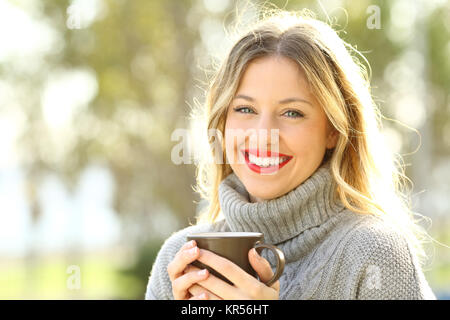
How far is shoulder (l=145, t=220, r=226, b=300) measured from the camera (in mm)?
2563

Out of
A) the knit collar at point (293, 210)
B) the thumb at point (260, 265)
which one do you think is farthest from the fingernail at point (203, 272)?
the knit collar at point (293, 210)

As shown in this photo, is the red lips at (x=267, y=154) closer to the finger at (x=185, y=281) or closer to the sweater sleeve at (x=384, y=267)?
the sweater sleeve at (x=384, y=267)

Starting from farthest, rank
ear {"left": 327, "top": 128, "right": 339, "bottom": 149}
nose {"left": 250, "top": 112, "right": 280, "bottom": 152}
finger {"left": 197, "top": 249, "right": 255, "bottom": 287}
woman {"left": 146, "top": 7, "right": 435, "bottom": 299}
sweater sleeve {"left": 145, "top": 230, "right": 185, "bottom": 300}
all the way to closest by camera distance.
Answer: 1. sweater sleeve {"left": 145, "top": 230, "right": 185, "bottom": 300}
2. ear {"left": 327, "top": 128, "right": 339, "bottom": 149}
3. nose {"left": 250, "top": 112, "right": 280, "bottom": 152}
4. woman {"left": 146, "top": 7, "right": 435, "bottom": 299}
5. finger {"left": 197, "top": 249, "right": 255, "bottom": 287}

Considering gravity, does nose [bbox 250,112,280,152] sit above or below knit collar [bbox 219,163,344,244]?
above

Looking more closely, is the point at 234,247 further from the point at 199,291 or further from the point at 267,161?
the point at 267,161

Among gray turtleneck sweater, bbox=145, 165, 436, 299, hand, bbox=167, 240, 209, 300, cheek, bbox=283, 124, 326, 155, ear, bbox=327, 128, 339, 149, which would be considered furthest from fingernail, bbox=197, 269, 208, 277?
ear, bbox=327, 128, 339, 149

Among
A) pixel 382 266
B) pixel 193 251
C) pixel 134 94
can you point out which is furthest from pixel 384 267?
pixel 134 94

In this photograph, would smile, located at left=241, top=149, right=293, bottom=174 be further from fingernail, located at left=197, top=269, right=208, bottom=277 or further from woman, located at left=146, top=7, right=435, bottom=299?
fingernail, located at left=197, top=269, right=208, bottom=277

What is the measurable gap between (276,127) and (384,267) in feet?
2.11

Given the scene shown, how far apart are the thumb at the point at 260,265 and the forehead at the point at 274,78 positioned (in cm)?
Answer: 74

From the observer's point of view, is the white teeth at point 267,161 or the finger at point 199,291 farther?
the white teeth at point 267,161

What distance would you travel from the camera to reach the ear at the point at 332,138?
2.44m

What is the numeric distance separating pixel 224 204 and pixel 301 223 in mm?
344
